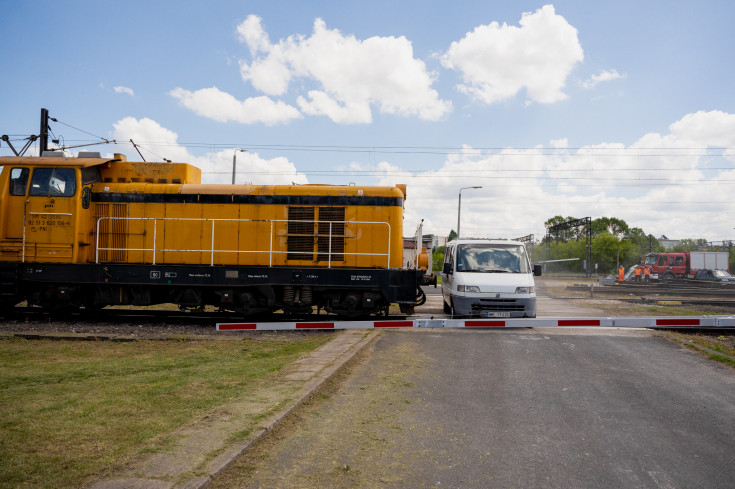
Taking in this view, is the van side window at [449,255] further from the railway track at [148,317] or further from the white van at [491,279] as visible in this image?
the railway track at [148,317]

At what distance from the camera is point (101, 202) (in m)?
13.1

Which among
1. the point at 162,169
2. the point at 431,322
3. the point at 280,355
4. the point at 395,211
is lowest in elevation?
the point at 280,355

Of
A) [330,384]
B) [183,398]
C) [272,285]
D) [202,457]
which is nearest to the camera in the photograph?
[202,457]

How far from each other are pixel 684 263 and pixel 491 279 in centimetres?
5316

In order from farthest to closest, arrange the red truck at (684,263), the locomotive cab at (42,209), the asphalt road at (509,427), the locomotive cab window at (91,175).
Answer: the red truck at (684,263) → the locomotive cab window at (91,175) → the locomotive cab at (42,209) → the asphalt road at (509,427)

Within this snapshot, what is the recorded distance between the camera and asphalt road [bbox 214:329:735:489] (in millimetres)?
3979

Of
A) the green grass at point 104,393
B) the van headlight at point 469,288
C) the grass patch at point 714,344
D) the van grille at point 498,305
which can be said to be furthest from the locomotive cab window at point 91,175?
the grass patch at point 714,344

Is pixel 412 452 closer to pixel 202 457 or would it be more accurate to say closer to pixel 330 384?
pixel 202 457

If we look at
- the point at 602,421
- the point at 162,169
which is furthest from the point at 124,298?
the point at 602,421

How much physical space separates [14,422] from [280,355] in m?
4.33

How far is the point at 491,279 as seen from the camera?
43.5 feet

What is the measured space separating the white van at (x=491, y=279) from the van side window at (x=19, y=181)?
10.8 metres

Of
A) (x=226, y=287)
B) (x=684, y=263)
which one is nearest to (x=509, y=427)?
(x=226, y=287)

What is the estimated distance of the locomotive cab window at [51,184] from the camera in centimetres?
1274
